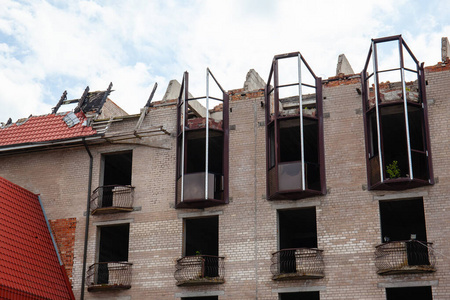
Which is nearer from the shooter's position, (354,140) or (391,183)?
(391,183)

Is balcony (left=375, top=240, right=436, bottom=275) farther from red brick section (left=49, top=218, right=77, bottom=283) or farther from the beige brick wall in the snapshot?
red brick section (left=49, top=218, right=77, bottom=283)

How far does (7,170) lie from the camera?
104ft

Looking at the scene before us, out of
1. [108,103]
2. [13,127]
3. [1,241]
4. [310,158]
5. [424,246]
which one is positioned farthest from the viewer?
[108,103]

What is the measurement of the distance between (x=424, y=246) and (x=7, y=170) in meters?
18.9

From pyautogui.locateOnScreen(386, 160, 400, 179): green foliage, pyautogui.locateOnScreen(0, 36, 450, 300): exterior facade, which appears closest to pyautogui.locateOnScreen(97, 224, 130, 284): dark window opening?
pyautogui.locateOnScreen(0, 36, 450, 300): exterior facade

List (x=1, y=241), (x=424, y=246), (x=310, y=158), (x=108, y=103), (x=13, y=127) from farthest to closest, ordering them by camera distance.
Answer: (x=108, y=103) → (x=13, y=127) → (x=310, y=158) → (x=1, y=241) → (x=424, y=246)

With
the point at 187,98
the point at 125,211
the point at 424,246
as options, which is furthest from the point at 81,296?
the point at 424,246

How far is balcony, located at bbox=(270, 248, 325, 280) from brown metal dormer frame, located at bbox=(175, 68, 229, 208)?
3.38 meters

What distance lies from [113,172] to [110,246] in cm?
386

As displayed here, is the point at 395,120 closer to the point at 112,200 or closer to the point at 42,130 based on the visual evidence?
A: the point at 112,200

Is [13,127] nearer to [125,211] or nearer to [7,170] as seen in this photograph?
[7,170]

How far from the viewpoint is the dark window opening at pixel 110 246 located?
2978cm

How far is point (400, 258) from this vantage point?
24375 millimetres

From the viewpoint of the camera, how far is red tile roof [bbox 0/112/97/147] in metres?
31.4
